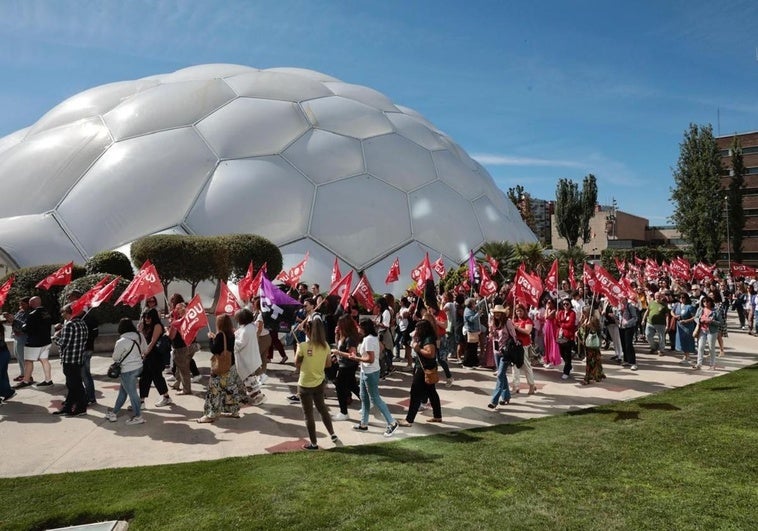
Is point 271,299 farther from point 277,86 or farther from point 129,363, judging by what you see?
point 277,86

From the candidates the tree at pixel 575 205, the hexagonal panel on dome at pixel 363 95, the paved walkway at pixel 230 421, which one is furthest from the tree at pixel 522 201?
the paved walkway at pixel 230 421

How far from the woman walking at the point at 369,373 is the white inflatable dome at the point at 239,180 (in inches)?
463

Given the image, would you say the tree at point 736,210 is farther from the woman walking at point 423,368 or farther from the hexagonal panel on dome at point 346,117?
the woman walking at point 423,368

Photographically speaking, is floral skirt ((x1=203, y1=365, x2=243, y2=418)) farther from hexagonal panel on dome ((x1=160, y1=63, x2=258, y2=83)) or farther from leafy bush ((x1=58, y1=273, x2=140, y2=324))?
hexagonal panel on dome ((x1=160, y1=63, x2=258, y2=83))

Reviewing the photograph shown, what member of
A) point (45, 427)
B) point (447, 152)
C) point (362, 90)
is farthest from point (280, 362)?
point (362, 90)

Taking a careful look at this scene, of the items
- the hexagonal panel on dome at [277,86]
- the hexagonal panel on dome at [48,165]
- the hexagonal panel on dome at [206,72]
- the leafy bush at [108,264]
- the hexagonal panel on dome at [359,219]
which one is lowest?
the leafy bush at [108,264]

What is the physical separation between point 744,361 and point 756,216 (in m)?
65.5

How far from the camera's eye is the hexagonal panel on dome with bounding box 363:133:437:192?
877 inches

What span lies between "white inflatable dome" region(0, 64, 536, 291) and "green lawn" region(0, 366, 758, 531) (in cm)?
1327

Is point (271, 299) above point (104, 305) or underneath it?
above

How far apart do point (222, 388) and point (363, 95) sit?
23684 mm

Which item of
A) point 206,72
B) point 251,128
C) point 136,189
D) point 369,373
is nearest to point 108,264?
point 136,189

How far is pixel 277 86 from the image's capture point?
24.9 meters

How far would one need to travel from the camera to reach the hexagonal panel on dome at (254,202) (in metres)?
19.1
